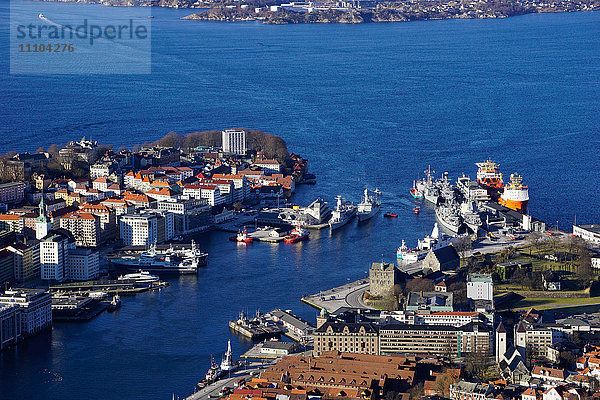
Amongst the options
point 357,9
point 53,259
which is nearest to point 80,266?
point 53,259

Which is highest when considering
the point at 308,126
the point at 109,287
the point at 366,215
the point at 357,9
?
the point at 357,9

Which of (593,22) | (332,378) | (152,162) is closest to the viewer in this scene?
(332,378)

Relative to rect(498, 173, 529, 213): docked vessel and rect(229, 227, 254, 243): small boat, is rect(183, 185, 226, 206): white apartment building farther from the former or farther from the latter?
rect(498, 173, 529, 213): docked vessel

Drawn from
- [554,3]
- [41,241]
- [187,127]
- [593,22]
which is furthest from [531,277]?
[554,3]

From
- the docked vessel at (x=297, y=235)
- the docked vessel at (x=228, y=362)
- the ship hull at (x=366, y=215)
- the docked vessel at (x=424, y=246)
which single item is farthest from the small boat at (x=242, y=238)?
the docked vessel at (x=228, y=362)

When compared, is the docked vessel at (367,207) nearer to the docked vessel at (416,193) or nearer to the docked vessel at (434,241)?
the docked vessel at (416,193)

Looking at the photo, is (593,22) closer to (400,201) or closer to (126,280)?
(400,201)

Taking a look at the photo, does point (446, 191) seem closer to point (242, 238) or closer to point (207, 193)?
point (207, 193)
